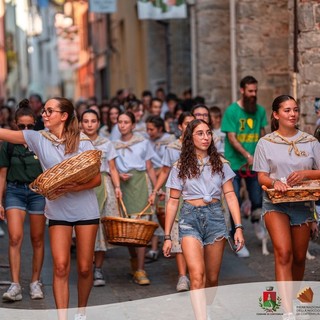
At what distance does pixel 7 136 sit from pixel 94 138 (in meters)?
3.42

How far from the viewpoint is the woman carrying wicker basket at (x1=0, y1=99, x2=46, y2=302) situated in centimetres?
1086

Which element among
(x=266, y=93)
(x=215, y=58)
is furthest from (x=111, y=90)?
(x=266, y=93)

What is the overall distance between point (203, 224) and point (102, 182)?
3221 millimetres

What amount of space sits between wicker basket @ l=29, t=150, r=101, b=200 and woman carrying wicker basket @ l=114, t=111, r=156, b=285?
3.62 metres

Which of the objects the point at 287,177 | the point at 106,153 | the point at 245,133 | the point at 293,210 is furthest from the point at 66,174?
the point at 245,133

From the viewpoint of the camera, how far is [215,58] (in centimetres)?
2134

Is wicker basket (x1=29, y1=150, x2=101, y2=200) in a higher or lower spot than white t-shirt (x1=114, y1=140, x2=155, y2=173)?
higher

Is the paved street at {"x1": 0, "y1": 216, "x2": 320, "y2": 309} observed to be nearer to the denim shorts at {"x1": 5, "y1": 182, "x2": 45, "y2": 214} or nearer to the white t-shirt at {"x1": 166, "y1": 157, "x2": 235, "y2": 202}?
the denim shorts at {"x1": 5, "y1": 182, "x2": 45, "y2": 214}

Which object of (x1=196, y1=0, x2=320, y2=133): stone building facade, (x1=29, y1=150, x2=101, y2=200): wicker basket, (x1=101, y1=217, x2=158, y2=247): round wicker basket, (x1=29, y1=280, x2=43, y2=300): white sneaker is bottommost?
(x1=29, y1=280, x2=43, y2=300): white sneaker

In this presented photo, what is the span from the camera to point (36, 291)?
10938 mm

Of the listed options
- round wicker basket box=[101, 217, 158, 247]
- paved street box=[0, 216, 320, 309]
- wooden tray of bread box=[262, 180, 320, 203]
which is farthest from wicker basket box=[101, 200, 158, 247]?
wooden tray of bread box=[262, 180, 320, 203]

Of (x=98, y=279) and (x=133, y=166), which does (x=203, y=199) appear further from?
(x=133, y=166)

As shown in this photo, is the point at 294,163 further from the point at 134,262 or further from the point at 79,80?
the point at 79,80

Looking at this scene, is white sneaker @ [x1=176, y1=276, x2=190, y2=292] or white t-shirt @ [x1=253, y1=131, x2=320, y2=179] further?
white sneaker @ [x1=176, y1=276, x2=190, y2=292]
